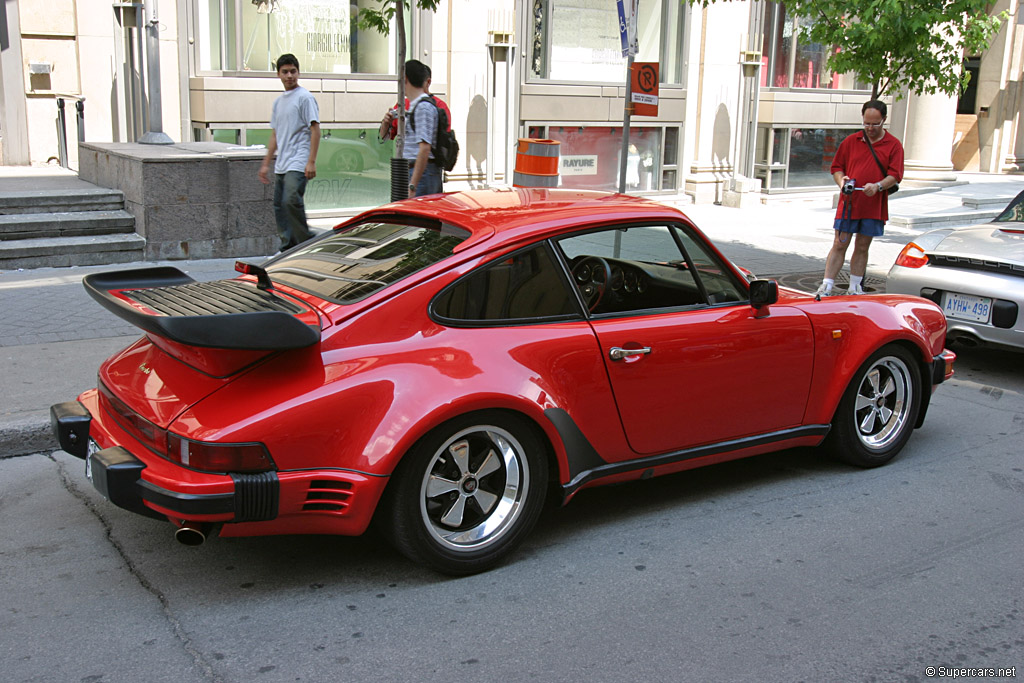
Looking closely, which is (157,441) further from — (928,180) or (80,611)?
(928,180)

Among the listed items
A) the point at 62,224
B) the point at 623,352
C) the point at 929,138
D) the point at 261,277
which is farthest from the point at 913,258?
the point at 929,138

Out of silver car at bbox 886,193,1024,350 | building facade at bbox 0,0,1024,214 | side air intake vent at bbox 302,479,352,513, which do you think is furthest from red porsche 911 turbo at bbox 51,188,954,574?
building facade at bbox 0,0,1024,214

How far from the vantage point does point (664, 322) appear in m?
4.40

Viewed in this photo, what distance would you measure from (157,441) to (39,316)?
465 centimetres

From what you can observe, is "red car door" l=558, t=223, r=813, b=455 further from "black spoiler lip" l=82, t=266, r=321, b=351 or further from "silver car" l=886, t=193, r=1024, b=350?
"silver car" l=886, t=193, r=1024, b=350

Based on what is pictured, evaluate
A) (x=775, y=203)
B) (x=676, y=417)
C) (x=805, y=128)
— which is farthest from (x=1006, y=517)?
(x=805, y=128)

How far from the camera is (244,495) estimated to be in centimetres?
336

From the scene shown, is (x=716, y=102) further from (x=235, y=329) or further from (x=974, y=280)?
(x=235, y=329)

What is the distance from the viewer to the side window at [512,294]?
3938mm

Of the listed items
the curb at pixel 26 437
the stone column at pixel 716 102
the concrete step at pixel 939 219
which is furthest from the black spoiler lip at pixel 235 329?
the stone column at pixel 716 102

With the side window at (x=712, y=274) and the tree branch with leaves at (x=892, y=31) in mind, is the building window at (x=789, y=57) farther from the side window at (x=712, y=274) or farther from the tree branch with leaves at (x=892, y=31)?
the side window at (x=712, y=274)

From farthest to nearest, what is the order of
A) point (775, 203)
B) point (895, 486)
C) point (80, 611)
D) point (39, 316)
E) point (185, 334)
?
point (775, 203)
point (39, 316)
point (895, 486)
point (80, 611)
point (185, 334)

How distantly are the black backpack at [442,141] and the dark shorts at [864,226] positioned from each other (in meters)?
3.72

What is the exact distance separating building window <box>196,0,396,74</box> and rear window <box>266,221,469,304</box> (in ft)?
31.5
